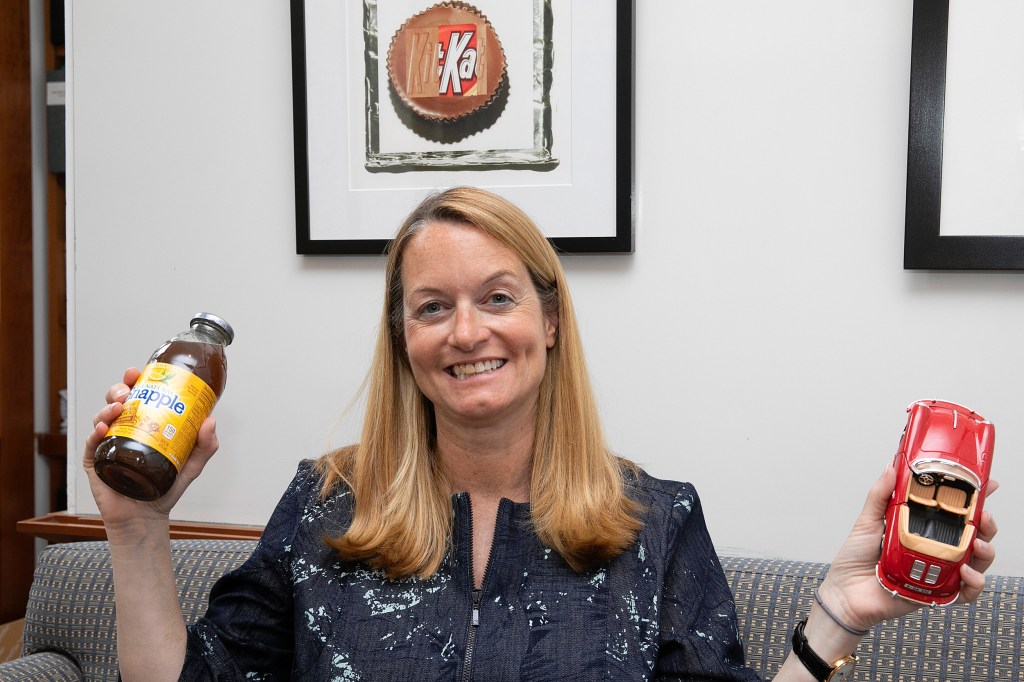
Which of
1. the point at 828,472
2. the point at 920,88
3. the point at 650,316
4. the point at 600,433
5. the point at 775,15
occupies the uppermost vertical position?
the point at 775,15

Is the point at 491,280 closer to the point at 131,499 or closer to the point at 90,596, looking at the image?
the point at 131,499

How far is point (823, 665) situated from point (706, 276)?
2.72ft

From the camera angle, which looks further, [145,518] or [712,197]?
[712,197]

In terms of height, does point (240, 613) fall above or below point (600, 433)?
below

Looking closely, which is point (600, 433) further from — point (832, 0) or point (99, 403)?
point (99, 403)

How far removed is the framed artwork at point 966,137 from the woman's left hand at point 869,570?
2.25 feet

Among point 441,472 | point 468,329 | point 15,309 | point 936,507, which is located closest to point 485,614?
point 441,472

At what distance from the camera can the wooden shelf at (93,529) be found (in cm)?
197

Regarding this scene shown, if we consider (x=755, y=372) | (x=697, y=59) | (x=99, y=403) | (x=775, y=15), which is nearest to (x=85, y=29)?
(x=99, y=403)

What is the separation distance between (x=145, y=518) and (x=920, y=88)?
1331 mm

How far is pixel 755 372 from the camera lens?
1732 millimetres

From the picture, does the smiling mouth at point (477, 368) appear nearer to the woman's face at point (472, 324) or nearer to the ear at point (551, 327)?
the woman's face at point (472, 324)

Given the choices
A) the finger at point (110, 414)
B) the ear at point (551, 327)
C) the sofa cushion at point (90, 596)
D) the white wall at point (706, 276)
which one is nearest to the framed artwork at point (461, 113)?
the white wall at point (706, 276)

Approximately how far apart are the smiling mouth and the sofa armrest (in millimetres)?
845
